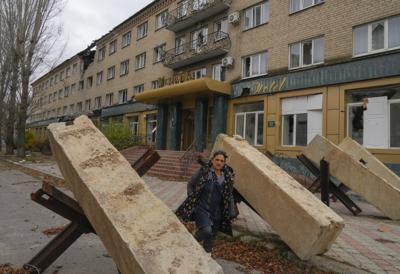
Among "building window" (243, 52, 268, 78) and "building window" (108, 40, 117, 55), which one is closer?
"building window" (243, 52, 268, 78)

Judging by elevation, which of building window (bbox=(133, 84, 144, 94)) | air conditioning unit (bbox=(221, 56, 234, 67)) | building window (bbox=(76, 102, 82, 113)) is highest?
air conditioning unit (bbox=(221, 56, 234, 67))

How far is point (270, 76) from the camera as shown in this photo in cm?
1770

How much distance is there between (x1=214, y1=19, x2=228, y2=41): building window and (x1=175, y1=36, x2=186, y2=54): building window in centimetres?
318

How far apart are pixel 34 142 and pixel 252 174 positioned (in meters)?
37.9

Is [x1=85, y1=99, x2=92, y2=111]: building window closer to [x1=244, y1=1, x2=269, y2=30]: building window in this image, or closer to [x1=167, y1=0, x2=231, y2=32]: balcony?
[x1=167, y1=0, x2=231, y2=32]: balcony

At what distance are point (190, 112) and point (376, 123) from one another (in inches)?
494

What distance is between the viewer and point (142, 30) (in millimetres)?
30766

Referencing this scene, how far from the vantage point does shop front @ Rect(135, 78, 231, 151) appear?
19875 millimetres

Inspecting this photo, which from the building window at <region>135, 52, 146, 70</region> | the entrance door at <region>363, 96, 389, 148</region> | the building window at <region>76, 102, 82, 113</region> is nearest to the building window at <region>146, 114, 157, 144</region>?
the building window at <region>135, 52, 146, 70</region>

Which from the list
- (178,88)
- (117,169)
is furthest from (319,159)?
(178,88)

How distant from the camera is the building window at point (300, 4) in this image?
16511 millimetres

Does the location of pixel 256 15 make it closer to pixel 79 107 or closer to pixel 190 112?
pixel 190 112

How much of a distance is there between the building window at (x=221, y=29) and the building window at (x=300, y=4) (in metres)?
4.52

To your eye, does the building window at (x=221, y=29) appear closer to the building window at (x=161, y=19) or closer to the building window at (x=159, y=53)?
the building window at (x=159, y=53)
